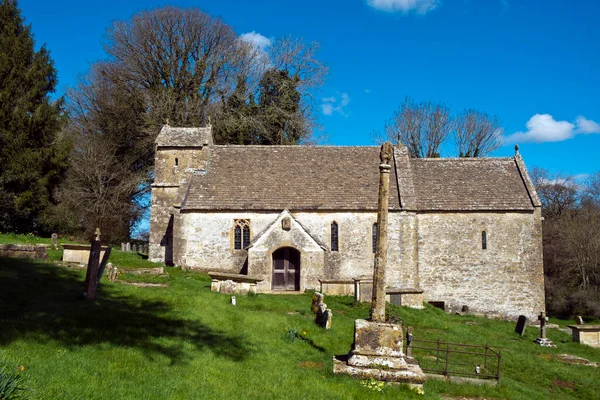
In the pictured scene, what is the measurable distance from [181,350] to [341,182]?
2030 centimetres

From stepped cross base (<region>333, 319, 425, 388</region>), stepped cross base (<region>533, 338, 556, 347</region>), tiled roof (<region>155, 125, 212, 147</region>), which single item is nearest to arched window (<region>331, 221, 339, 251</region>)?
tiled roof (<region>155, 125, 212, 147</region>)

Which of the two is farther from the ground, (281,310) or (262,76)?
(262,76)

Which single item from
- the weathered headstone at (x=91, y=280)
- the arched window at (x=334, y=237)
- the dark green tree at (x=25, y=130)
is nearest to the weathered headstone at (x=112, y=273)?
the weathered headstone at (x=91, y=280)

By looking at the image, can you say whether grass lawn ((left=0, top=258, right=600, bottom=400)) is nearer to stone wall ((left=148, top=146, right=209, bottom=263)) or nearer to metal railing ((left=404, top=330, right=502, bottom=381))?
metal railing ((left=404, top=330, right=502, bottom=381))

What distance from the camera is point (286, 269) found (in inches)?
1024

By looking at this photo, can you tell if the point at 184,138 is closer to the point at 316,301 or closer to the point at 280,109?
the point at 280,109

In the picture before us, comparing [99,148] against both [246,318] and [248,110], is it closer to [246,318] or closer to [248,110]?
[248,110]

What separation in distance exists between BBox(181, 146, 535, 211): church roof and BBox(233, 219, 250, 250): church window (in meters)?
0.85

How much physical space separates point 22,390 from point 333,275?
21906 millimetres

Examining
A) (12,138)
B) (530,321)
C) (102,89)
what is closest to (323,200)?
(530,321)

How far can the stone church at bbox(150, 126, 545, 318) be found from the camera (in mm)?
27078

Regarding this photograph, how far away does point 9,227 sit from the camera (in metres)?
27.2

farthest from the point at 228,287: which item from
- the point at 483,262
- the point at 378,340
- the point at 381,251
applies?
the point at 483,262

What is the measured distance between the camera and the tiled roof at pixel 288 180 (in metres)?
27.4
